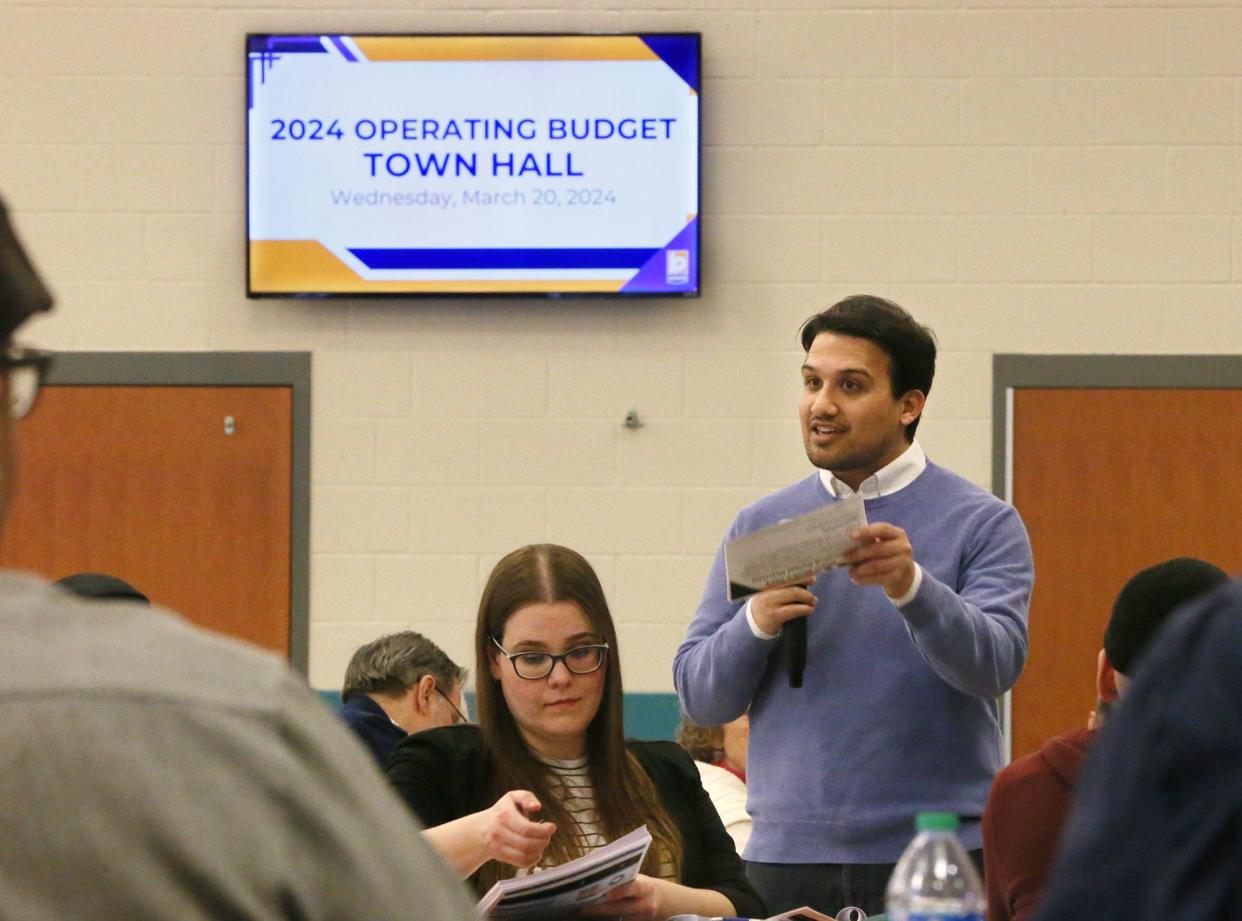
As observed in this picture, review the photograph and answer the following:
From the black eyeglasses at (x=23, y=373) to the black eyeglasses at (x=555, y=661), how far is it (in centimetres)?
169

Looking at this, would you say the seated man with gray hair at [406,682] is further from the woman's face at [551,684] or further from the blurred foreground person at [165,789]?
the blurred foreground person at [165,789]

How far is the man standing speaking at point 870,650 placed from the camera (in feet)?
8.11

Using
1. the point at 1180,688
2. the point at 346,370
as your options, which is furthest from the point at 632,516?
the point at 1180,688

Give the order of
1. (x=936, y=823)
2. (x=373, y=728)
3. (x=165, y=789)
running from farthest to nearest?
(x=373, y=728), (x=936, y=823), (x=165, y=789)

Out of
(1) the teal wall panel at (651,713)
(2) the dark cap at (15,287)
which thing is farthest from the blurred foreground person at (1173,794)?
(1) the teal wall panel at (651,713)

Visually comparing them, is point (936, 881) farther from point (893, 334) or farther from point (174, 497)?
point (174, 497)

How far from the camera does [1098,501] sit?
15.0 ft

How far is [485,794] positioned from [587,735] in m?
0.20

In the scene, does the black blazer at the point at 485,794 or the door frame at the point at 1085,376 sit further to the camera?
the door frame at the point at 1085,376

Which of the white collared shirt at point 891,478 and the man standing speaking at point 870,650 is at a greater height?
the white collared shirt at point 891,478

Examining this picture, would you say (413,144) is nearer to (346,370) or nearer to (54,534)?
(346,370)

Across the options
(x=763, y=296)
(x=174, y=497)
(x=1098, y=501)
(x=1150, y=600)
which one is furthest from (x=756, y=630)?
(x=174, y=497)

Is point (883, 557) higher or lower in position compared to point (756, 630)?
higher

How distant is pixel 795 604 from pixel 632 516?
7.06 ft
